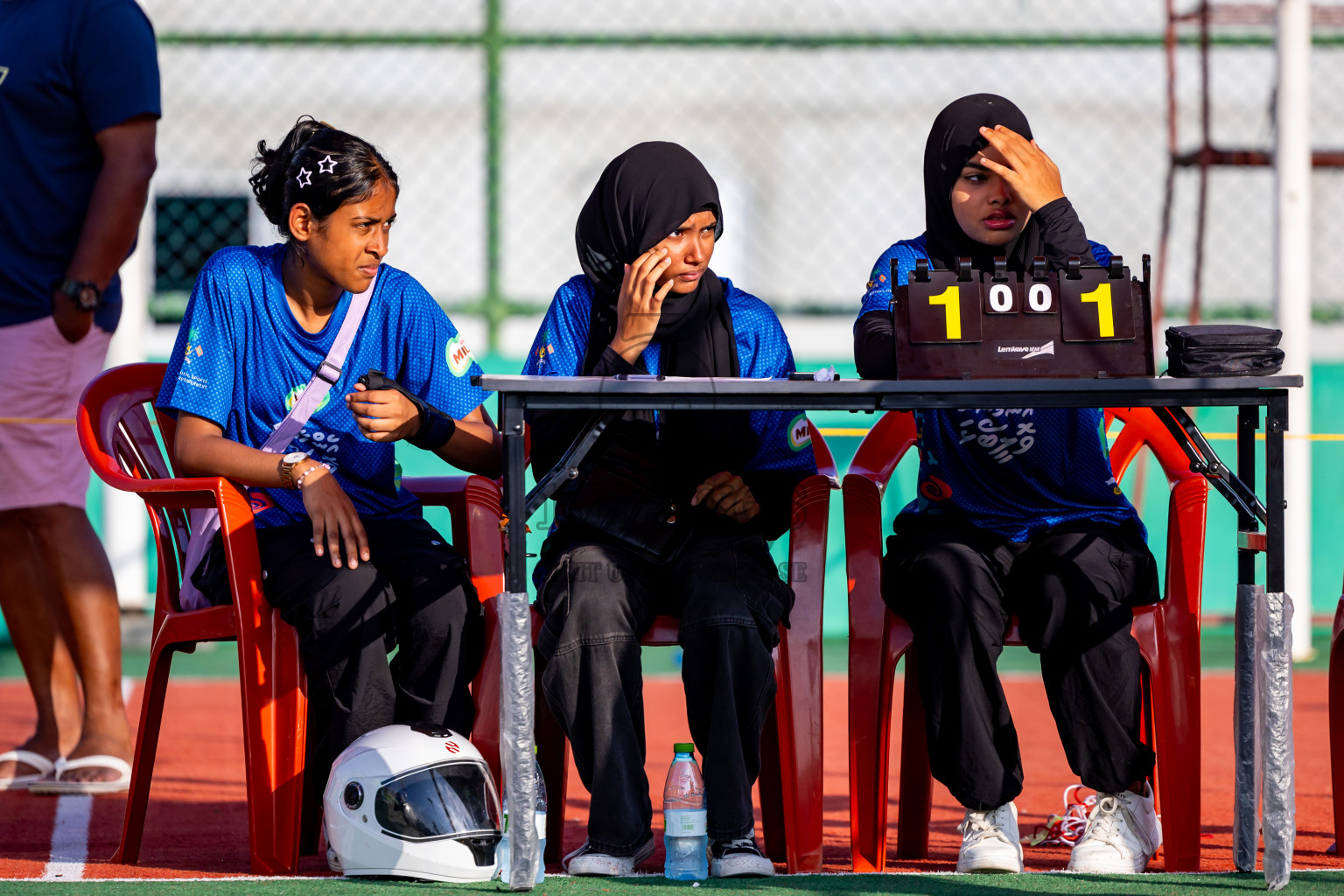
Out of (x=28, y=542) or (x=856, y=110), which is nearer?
(x=28, y=542)

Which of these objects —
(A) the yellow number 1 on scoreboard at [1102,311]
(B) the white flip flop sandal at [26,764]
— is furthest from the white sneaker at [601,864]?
(B) the white flip flop sandal at [26,764]

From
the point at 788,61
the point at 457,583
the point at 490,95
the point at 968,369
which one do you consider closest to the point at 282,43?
the point at 490,95

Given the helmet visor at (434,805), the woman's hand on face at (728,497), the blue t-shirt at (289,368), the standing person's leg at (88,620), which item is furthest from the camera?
the standing person's leg at (88,620)

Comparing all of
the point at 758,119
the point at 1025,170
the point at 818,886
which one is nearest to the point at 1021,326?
the point at 1025,170

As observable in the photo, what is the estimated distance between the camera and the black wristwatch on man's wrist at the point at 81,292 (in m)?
4.04

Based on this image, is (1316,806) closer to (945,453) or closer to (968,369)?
(945,453)

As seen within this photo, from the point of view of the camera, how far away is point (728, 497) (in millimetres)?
3049

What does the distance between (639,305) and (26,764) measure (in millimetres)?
2284

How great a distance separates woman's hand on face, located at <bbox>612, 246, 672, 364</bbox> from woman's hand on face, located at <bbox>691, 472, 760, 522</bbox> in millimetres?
322

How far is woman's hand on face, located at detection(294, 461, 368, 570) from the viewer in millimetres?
2951

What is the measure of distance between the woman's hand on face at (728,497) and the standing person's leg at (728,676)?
6.2 inches

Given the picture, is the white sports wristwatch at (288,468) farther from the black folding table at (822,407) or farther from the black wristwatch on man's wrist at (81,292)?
the black wristwatch on man's wrist at (81,292)

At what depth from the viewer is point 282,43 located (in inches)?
293

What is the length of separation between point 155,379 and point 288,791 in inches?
41.8
